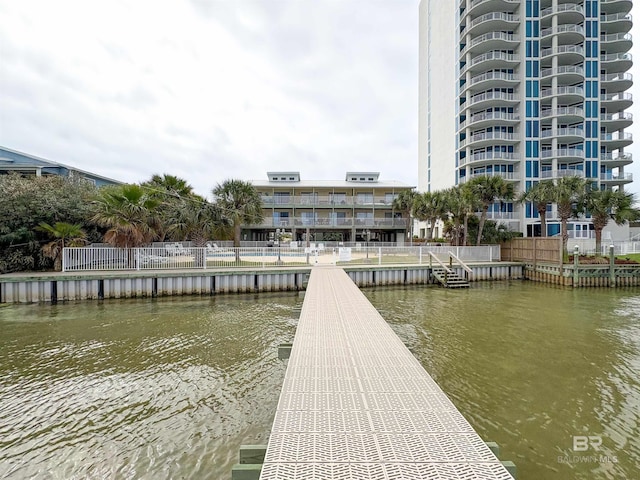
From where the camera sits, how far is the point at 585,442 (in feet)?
16.1

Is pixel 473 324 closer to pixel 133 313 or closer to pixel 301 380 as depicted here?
pixel 301 380

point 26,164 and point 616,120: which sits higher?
point 616,120

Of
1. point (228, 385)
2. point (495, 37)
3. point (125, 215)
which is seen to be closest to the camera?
point (228, 385)

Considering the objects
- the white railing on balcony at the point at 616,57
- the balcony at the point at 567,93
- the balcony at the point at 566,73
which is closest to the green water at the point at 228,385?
the balcony at the point at 567,93

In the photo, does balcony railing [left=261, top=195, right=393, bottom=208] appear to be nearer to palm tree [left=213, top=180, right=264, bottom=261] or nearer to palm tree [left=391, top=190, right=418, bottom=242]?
palm tree [left=391, top=190, right=418, bottom=242]

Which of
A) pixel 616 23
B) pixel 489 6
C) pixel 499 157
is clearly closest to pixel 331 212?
pixel 499 157

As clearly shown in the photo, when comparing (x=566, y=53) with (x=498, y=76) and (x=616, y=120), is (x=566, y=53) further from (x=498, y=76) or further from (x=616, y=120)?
(x=616, y=120)

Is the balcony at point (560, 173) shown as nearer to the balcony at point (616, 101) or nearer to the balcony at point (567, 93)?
the balcony at point (567, 93)

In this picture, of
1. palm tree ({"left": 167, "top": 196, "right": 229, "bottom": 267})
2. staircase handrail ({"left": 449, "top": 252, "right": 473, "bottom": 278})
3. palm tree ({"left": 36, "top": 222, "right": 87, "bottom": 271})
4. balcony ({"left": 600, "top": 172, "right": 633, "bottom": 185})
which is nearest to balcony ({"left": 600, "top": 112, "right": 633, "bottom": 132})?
balcony ({"left": 600, "top": 172, "right": 633, "bottom": 185})

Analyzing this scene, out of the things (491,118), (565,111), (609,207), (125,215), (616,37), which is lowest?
(125,215)

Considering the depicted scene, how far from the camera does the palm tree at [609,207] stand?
74.5 feet

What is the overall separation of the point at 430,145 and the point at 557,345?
50.2m

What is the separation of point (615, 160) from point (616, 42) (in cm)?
1595

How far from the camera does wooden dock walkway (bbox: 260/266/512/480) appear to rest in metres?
2.71
